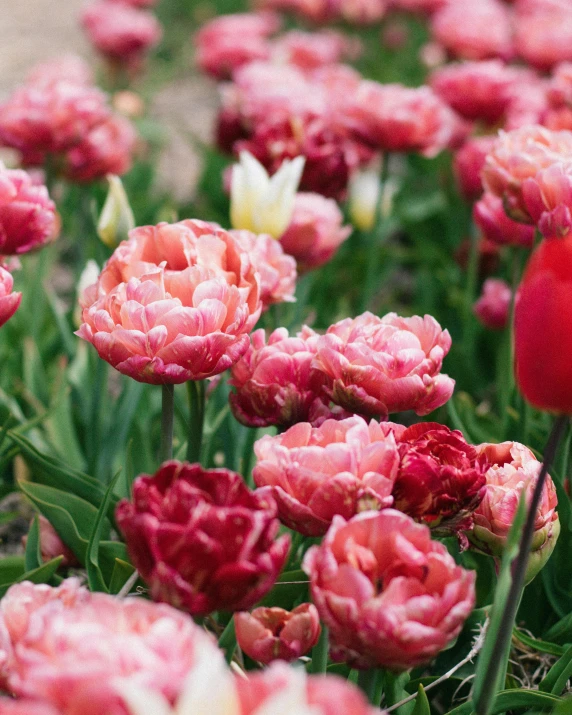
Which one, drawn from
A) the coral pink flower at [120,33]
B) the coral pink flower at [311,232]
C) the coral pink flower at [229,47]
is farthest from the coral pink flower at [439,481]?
the coral pink flower at [120,33]

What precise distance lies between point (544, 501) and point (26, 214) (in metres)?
0.70

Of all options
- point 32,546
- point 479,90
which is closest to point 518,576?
point 32,546

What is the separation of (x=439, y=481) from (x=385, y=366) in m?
0.14

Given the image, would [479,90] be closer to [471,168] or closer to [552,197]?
[471,168]

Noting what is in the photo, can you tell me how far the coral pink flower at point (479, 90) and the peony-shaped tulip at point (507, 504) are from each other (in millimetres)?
1651

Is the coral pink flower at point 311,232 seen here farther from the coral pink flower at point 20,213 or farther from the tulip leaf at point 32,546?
the tulip leaf at point 32,546

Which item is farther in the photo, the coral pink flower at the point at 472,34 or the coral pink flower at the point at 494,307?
the coral pink flower at the point at 472,34

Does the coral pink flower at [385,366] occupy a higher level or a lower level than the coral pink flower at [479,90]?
higher

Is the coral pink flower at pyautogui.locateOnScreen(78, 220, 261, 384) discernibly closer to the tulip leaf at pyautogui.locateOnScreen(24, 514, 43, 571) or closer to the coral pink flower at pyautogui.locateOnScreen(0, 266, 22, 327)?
the coral pink flower at pyautogui.locateOnScreen(0, 266, 22, 327)

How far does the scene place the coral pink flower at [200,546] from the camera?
606mm

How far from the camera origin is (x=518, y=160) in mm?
1258

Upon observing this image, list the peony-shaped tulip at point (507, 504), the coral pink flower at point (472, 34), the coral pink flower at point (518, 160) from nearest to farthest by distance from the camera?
1. the peony-shaped tulip at point (507, 504)
2. the coral pink flower at point (518, 160)
3. the coral pink flower at point (472, 34)

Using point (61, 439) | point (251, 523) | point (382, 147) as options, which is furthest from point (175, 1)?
point (251, 523)

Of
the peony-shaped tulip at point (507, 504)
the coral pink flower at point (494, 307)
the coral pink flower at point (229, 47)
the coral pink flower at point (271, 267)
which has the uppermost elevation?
the coral pink flower at point (271, 267)
